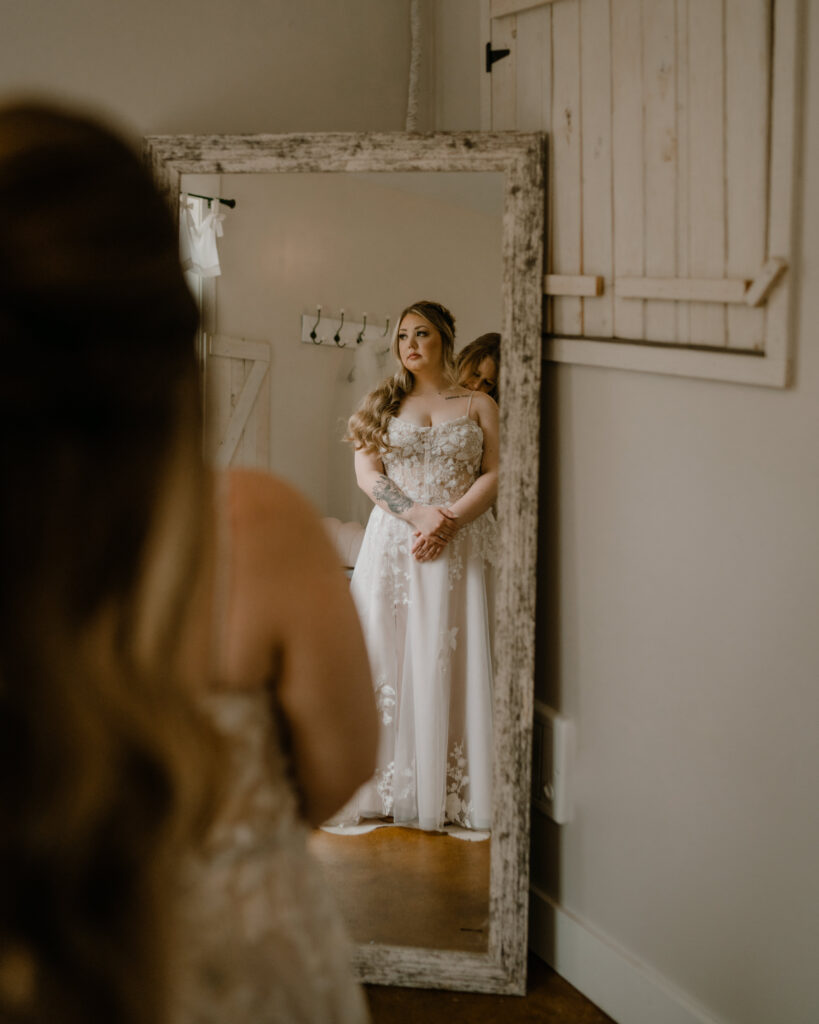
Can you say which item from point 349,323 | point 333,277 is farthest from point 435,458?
point 333,277

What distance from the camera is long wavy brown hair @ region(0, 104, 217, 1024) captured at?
523 mm

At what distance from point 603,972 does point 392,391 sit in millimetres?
1281

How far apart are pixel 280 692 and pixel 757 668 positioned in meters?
0.93

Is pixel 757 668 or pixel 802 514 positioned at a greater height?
pixel 802 514

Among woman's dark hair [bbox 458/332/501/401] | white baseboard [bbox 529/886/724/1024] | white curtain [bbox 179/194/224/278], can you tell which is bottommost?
white baseboard [bbox 529/886/724/1024]

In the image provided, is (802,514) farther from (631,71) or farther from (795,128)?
(631,71)

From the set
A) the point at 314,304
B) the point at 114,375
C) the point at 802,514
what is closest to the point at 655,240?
the point at 802,514

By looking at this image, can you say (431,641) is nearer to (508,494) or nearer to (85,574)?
(508,494)

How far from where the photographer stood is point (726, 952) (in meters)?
1.48

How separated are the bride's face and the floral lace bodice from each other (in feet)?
0.40

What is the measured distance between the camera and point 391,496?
5.93 ft


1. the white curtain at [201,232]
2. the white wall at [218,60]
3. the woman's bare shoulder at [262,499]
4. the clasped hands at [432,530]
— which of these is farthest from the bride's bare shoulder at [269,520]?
the white wall at [218,60]

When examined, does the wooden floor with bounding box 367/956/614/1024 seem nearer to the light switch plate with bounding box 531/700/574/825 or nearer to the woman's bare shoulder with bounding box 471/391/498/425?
the light switch plate with bounding box 531/700/574/825

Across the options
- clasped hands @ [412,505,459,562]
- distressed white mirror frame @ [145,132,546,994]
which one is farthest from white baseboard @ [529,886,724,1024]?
clasped hands @ [412,505,459,562]
